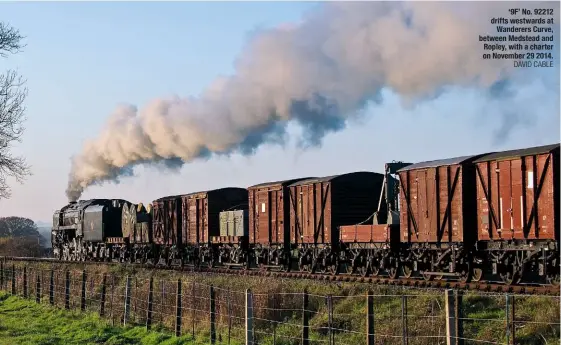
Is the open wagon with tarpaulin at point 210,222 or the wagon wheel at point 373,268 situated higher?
the open wagon with tarpaulin at point 210,222

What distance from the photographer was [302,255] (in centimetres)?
3198

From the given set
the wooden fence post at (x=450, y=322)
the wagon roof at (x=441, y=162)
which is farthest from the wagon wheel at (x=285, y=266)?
the wooden fence post at (x=450, y=322)

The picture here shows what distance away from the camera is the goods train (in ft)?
68.1

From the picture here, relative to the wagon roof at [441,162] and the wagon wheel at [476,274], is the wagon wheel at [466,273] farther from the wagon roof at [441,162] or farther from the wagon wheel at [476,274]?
the wagon roof at [441,162]

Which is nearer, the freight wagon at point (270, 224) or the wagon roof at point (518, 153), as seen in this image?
the wagon roof at point (518, 153)

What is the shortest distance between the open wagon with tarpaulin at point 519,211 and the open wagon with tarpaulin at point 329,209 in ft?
25.8

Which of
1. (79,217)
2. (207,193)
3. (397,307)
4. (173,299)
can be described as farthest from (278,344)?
(79,217)

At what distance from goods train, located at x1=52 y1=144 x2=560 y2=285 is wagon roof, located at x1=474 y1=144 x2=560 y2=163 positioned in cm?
4

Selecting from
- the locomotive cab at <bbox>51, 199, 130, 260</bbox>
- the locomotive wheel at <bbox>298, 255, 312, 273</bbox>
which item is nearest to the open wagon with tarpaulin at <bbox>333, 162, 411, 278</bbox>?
the locomotive wheel at <bbox>298, 255, 312, 273</bbox>

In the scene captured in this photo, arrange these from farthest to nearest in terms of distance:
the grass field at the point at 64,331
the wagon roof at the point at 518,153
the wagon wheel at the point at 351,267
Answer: the wagon wheel at the point at 351,267
the wagon roof at the point at 518,153
the grass field at the point at 64,331

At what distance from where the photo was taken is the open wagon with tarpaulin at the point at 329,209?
29.8 metres

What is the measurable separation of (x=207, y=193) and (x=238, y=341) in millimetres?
23404

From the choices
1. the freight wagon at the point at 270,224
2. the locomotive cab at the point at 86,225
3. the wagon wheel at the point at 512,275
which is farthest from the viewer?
the locomotive cab at the point at 86,225

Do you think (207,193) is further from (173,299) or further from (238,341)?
(238,341)
